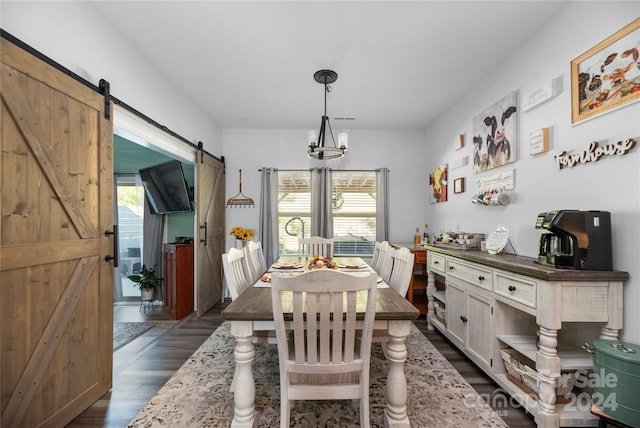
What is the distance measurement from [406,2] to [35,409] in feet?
10.9

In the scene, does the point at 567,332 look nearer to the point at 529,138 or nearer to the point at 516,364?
the point at 516,364

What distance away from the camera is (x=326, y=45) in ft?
7.95

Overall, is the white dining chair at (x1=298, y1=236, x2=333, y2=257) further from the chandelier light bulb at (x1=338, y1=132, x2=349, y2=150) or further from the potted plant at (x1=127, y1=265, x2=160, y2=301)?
the potted plant at (x1=127, y1=265, x2=160, y2=301)

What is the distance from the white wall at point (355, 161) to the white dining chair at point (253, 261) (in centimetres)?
170

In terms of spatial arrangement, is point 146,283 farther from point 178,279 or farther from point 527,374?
point 527,374

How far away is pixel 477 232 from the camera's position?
3.11 metres

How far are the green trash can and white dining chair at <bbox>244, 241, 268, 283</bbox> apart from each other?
2.34 m

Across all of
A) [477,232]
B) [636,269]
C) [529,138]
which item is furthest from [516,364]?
[529,138]

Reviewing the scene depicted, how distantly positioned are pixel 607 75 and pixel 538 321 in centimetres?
154

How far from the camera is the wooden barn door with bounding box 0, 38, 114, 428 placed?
1406 millimetres

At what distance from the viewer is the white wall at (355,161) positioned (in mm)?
4688

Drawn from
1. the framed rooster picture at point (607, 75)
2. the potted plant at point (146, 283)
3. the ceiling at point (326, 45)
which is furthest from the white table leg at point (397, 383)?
the potted plant at point (146, 283)

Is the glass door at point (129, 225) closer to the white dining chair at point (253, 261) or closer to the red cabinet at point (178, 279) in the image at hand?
the red cabinet at point (178, 279)

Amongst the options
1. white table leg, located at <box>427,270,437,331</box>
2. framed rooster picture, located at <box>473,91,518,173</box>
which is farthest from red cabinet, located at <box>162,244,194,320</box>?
framed rooster picture, located at <box>473,91,518,173</box>
